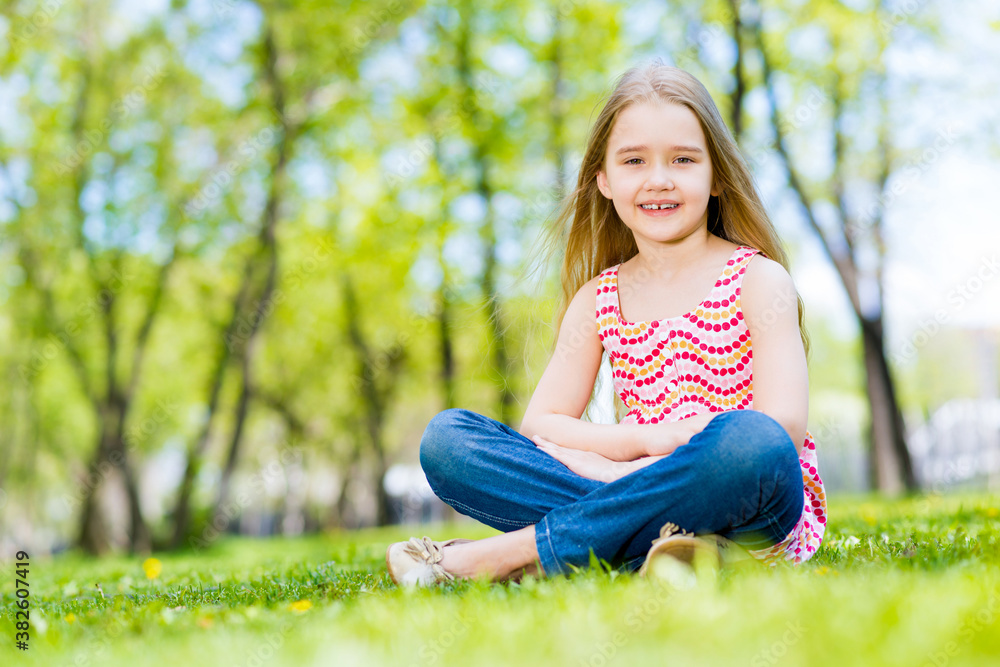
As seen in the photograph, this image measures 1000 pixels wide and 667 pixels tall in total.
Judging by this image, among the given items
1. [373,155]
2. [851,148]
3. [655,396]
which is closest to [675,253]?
[655,396]

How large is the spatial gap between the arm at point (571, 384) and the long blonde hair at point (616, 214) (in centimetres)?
18

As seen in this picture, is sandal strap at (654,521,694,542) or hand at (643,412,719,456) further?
hand at (643,412,719,456)

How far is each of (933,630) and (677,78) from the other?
8.10 feet

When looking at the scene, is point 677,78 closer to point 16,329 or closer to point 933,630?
point 933,630

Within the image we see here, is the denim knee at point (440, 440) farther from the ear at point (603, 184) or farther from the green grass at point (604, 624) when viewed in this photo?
the ear at point (603, 184)

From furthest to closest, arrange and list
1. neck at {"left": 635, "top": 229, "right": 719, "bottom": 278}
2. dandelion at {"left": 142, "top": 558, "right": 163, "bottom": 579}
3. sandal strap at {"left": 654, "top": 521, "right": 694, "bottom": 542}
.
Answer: dandelion at {"left": 142, "top": 558, "right": 163, "bottom": 579} → neck at {"left": 635, "top": 229, "right": 719, "bottom": 278} → sandal strap at {"left": 654, "top": 521, "right": 694, "bottom": 542}

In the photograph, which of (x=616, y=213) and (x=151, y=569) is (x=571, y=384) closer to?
(x=616, y=213)

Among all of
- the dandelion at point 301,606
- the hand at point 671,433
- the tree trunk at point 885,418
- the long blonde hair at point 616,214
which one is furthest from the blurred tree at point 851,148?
the dandelion at point 301,606

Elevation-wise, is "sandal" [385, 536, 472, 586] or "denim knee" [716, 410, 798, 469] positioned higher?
"denim knee" [716, 410, 798, 469]

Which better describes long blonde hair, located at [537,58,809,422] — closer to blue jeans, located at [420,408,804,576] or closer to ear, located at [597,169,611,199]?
ear, located at [597,169,611,199]

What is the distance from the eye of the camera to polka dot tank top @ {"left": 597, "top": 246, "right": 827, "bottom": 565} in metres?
3.27

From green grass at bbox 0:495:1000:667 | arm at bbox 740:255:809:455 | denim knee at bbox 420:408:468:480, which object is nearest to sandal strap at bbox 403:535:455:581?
green grass at bbox 0:495:1000:667

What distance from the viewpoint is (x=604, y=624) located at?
72.9 inches

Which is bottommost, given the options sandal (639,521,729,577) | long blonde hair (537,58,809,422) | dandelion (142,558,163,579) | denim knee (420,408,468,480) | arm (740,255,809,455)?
dandelion (142,558,163,579)
